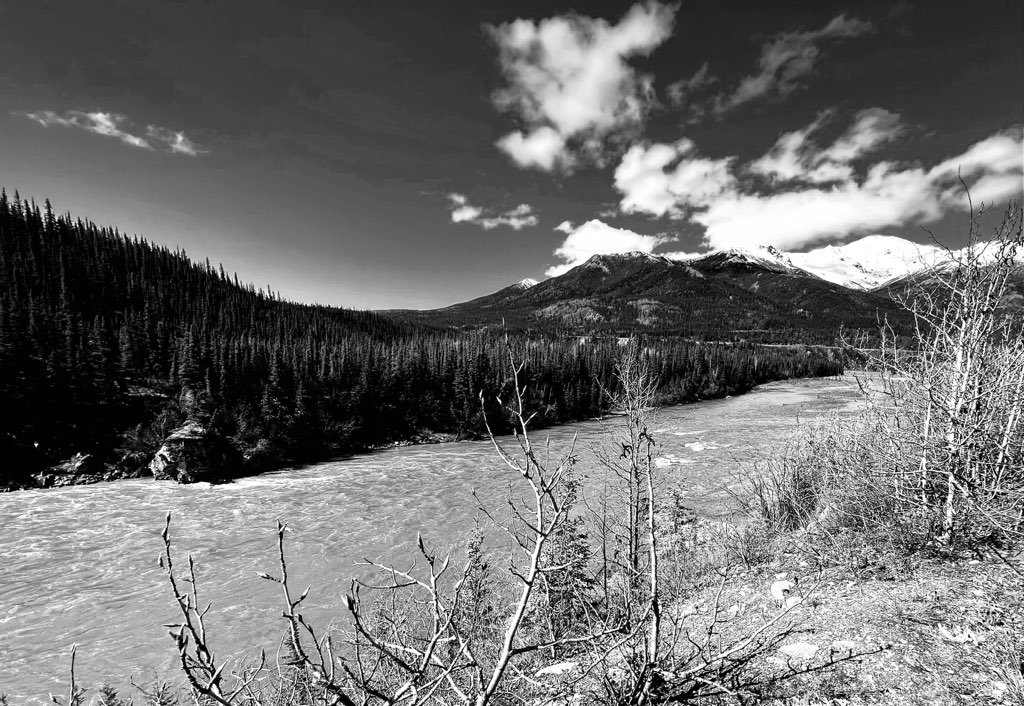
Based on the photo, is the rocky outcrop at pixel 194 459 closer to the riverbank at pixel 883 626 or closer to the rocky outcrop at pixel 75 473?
the rocky outcrop at pixel 75 473

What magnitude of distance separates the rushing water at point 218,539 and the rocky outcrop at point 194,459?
1576 mm

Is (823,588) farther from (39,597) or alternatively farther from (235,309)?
(235,309)

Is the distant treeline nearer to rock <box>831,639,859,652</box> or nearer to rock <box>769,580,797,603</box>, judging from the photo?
rock <box>769,580,797,603</box>

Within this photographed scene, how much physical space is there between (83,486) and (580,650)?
3877 centimetres

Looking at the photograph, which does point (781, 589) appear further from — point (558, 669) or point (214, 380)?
point (214, 380)

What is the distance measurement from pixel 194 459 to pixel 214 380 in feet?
60.3

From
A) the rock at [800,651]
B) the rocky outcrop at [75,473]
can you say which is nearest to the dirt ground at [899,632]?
the rock at [800,651]

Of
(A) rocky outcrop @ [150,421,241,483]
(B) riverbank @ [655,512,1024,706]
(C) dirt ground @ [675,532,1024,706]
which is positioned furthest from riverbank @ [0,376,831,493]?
(C) dirt ground @ [675,532,1024,706]

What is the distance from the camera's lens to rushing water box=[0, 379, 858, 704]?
13664 mm

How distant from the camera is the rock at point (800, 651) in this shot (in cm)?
486

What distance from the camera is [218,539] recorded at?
70.5ft

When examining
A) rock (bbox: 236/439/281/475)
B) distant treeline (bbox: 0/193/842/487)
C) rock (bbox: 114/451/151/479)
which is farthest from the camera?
distant treeline (bbox: 0/193/842/487)

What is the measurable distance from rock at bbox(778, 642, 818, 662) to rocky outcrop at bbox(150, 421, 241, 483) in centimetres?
3661

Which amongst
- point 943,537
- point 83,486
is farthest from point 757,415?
point 83,486
